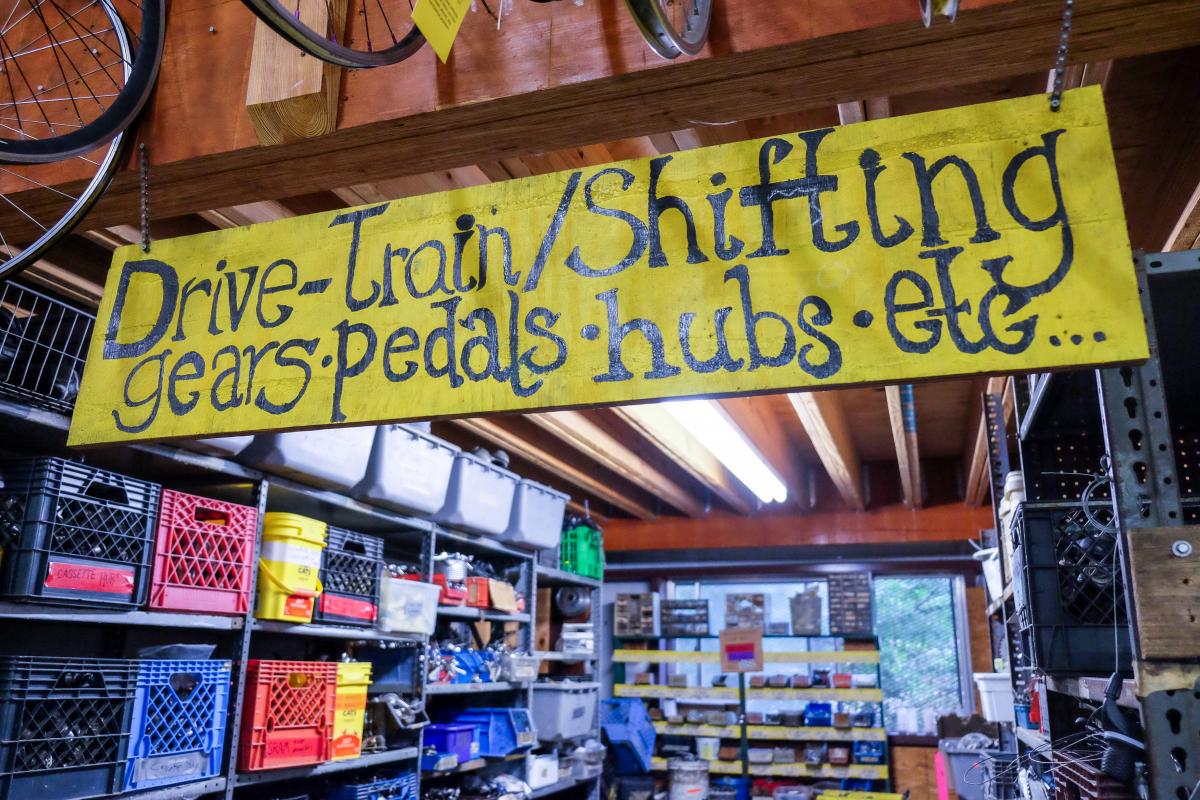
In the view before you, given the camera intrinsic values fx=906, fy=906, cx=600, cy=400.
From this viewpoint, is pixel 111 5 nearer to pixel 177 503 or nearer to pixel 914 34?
pixel 177 503

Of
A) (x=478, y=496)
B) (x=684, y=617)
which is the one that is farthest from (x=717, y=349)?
(x=684, y=617)

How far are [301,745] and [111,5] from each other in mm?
2611

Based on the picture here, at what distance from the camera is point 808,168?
1.50 meters

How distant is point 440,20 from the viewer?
5.00 ft

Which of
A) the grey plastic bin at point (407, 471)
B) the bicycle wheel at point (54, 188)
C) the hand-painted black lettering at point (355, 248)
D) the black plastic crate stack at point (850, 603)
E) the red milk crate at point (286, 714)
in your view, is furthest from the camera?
the black plastic crate stack at point (850, 603)

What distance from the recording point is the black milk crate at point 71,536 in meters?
2.54

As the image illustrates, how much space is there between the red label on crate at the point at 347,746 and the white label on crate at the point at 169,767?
71 cm

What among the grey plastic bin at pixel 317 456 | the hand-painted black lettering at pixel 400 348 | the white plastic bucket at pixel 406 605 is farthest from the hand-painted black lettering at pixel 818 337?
the white plastic bucket at pixel 406 605

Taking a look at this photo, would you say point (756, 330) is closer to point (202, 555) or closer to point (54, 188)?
point (54, 188)

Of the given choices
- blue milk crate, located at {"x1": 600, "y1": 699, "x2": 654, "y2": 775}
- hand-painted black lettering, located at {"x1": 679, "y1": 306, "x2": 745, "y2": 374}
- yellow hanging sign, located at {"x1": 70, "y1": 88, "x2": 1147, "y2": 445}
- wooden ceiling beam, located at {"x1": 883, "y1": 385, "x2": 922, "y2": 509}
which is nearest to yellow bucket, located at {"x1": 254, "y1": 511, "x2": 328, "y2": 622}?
yellow hanging sign, located at {"x1": 70, "y1": 88, "x2": 1147, "y2": 445}

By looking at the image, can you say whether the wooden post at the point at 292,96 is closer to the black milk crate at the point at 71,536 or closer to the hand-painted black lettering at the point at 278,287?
the hand-painted black lettering at the point at 278,287

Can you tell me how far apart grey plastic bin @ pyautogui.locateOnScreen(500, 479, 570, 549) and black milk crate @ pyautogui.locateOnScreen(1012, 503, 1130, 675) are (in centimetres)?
355

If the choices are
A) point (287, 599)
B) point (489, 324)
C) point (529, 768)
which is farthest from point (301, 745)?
point (489, 324)

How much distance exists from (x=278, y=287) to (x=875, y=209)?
111 cm
